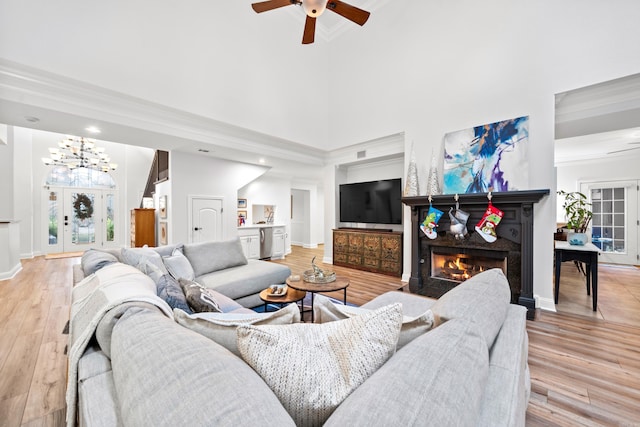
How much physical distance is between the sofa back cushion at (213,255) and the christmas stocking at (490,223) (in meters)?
3.16

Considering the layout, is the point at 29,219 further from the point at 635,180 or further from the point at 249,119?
the point at 635,180

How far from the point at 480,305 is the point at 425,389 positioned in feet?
2.21

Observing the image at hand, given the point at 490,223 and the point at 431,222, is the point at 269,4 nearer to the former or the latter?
the point at 431,222

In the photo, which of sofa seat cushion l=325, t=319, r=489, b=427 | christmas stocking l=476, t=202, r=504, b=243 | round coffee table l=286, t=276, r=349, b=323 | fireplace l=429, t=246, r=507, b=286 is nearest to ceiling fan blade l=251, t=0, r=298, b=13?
round coffee table l=286, t=276, r=349, b=323

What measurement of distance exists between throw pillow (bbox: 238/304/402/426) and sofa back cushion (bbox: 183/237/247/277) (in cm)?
266

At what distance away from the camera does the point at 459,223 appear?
11.5 feet

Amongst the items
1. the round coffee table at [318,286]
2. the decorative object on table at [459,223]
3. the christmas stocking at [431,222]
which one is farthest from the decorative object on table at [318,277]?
the decorative object on table at [459,223]

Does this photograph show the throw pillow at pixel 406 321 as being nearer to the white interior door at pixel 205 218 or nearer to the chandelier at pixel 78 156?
the white interior door at pixel 205 218

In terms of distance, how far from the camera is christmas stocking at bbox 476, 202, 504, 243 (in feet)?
10.6

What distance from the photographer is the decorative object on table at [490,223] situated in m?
3.23

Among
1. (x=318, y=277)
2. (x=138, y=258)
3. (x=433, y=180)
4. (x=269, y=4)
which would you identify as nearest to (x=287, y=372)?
(x=318, y=277)

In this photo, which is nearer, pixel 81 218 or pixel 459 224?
pixel 459 224

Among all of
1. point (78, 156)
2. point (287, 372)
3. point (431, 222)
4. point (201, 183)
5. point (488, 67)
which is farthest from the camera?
point (78, 156)

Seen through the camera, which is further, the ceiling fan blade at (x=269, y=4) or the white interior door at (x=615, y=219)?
the white interior door at (x=615, y=219)
